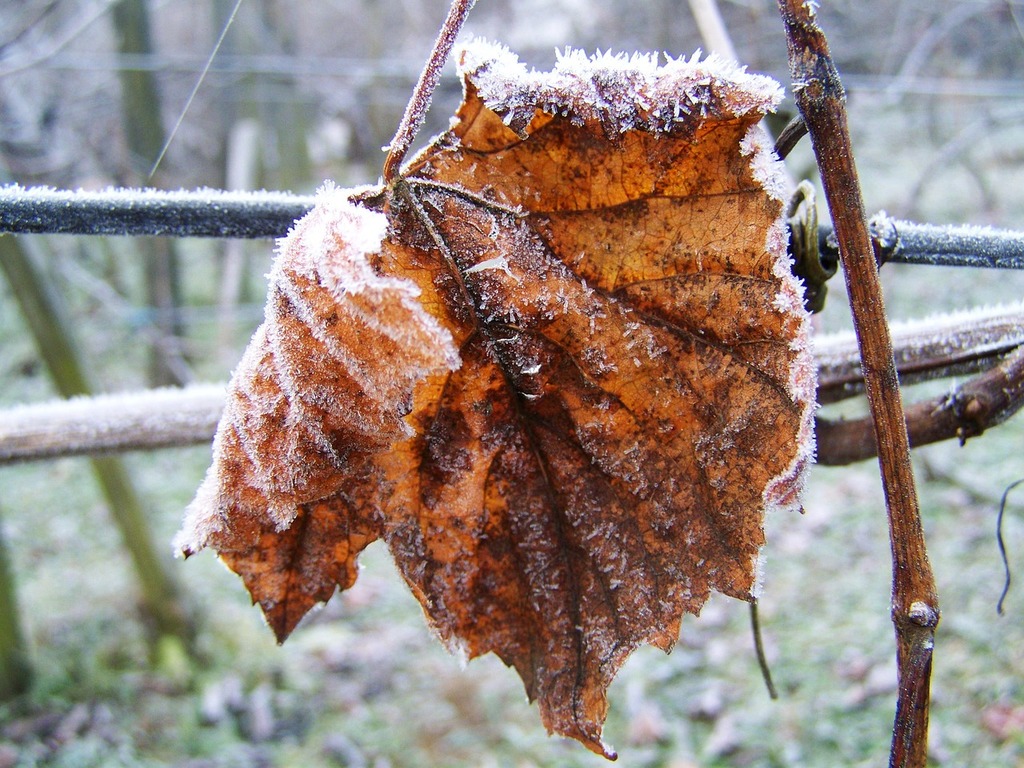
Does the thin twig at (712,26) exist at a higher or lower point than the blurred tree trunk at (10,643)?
higher

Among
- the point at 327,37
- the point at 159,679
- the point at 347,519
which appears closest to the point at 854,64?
the point at 159,679

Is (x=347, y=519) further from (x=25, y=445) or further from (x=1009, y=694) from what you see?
(x=1009, y=694)

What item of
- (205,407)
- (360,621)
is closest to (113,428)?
(205,407)

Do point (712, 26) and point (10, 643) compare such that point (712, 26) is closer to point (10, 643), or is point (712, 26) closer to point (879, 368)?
point (879, 368)

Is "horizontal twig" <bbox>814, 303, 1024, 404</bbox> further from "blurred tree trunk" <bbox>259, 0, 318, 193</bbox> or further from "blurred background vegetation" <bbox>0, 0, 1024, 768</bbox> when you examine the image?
"blurred tree trunk" <bbox>259, 0, 318, 193</bbox>

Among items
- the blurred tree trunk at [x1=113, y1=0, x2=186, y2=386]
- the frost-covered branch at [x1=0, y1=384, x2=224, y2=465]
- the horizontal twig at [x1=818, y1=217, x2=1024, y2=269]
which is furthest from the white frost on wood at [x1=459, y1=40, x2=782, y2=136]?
the blurred tree trunk at [x1=113, y1=0, x2=186, y2=386]

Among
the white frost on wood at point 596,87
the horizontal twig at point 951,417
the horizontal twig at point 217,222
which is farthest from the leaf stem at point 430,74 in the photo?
the horizontal twig at point 951,417

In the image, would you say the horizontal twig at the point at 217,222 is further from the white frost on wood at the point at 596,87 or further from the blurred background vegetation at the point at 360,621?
the blurred background vegetation at the point at 360,621
